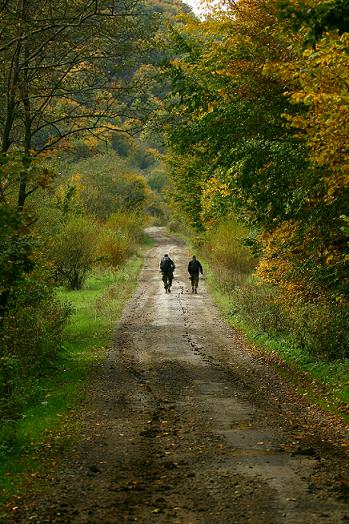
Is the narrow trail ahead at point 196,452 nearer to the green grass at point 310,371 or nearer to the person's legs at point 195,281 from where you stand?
the green grass at point 310,371

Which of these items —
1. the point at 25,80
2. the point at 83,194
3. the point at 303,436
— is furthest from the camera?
the point at 83,194

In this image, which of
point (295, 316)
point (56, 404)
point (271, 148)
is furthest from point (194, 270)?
point (56, 404)

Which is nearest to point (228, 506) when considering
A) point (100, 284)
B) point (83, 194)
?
point (100, 284)

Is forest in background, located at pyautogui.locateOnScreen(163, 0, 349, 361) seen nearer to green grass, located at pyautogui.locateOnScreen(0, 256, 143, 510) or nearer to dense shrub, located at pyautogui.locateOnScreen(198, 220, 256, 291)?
green grass, located at pyautogui.locateOnScreen(0, 256, 143, 510)

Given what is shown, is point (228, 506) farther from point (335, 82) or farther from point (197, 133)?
point (197, 133)

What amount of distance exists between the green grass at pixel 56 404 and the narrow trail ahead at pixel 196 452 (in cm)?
35

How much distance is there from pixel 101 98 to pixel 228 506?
35.4 feet

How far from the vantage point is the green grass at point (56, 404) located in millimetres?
8430

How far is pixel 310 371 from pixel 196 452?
6.42 meters

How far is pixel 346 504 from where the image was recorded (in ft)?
22.1

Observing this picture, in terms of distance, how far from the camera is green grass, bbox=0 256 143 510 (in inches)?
332

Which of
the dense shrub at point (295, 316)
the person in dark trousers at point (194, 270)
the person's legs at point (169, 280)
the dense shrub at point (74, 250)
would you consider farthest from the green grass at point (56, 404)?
the dense shrub at point (74, 250)

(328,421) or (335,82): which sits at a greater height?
(335,82)

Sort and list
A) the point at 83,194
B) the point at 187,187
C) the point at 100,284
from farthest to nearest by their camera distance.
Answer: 1. the point at 83,194
2. the point at 187,187
3. the point at 100,284
